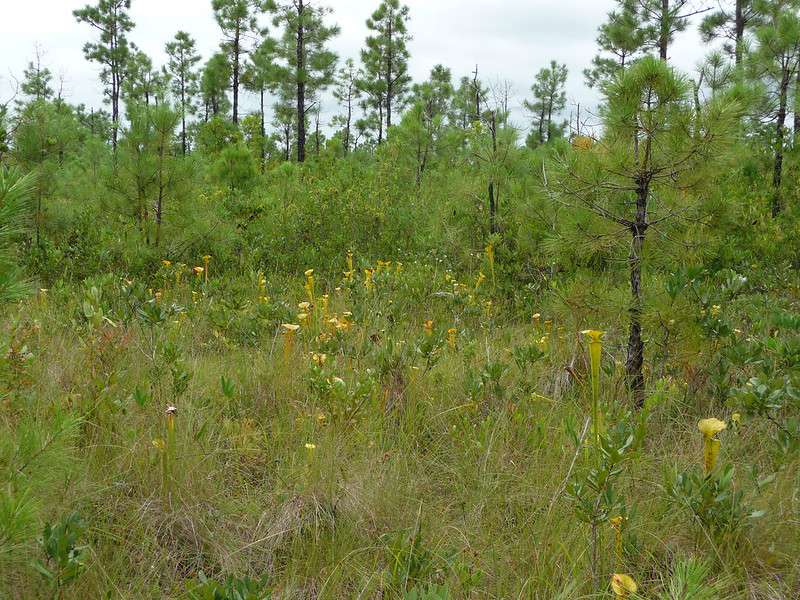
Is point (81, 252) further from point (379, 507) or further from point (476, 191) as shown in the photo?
point (379, 507)

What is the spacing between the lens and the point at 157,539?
88.2 inches

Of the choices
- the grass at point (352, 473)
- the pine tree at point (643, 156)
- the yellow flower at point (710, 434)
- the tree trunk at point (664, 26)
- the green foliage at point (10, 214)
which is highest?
the tree trunk at point (664, 26)

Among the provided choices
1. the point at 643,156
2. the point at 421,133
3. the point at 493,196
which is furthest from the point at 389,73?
the point at 643,156

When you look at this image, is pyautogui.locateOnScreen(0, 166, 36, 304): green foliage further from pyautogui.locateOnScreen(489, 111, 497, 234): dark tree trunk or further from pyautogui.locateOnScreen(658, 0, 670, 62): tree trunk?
pyautogui.locateOnScreen(658, 0, 670, 62): tree trunk

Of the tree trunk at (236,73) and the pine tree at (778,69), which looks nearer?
the pine tree at (778,69)

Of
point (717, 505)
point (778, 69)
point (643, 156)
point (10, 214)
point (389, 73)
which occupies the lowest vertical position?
point (717, 505)

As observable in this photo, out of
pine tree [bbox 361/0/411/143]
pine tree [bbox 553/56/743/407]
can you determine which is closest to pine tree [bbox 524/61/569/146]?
pine tree [bbox 361/0/411/143]

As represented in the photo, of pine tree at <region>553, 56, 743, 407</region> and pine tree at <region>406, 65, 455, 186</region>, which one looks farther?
pine tree at <region>406, 65, 455, 186</region>

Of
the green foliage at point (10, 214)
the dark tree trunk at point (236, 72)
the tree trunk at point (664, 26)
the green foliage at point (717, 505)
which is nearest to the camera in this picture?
the green foliage at point (10, 214)

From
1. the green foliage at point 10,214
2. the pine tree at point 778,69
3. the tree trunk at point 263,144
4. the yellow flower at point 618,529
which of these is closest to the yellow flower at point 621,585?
the yellow flower at point 618,529

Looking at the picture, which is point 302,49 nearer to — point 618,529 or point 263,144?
point 263,144

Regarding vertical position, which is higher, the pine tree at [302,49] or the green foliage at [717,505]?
the pine tree at [302,49]

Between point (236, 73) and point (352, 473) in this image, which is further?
point (236, 73)

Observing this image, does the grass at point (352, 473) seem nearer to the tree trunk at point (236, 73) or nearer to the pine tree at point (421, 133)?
the pine tree at point (421, 133)
